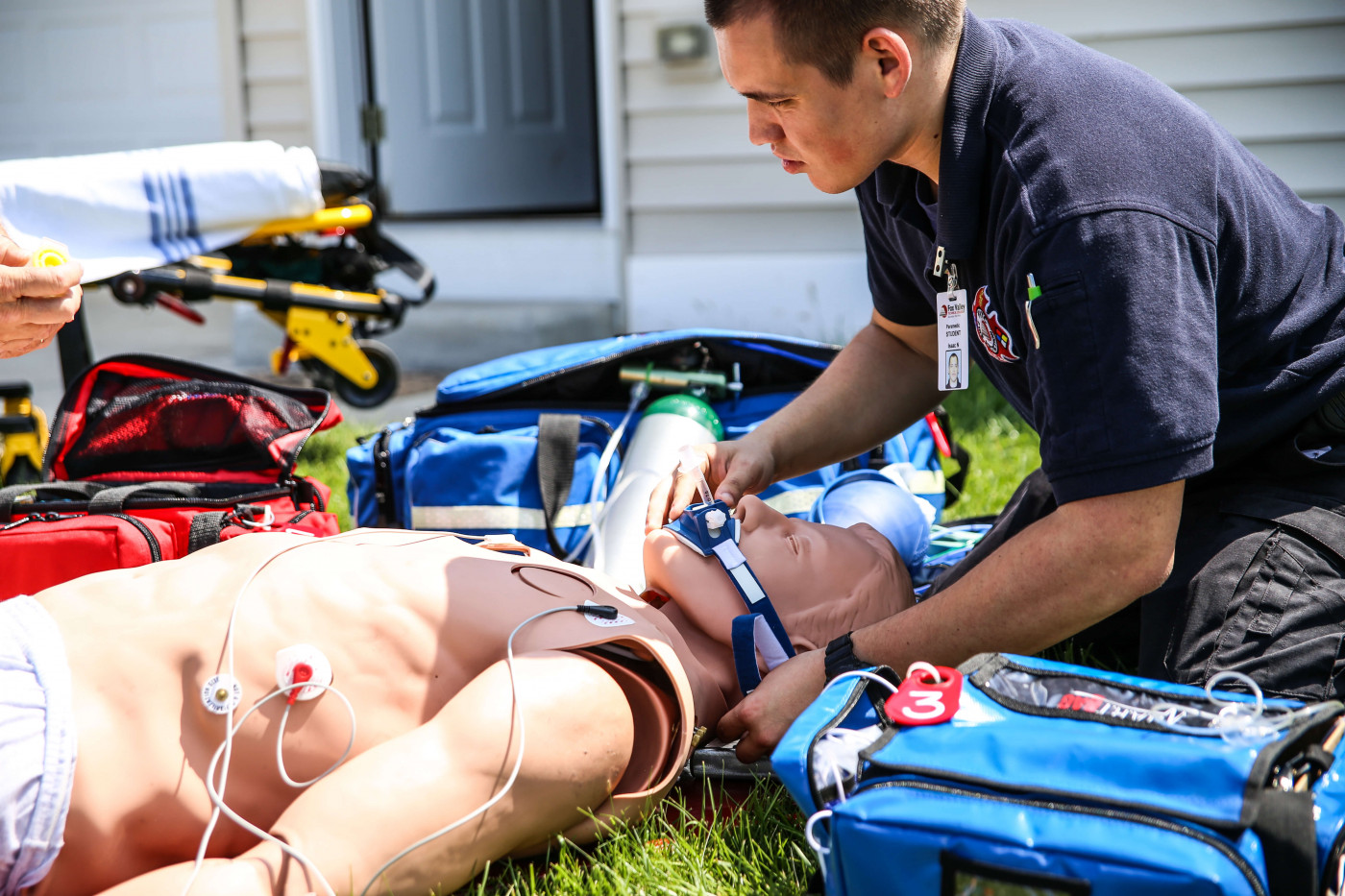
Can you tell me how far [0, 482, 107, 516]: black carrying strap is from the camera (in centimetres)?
227

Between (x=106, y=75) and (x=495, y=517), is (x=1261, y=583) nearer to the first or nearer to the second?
(x=495, y=517)

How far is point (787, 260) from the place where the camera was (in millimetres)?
5391

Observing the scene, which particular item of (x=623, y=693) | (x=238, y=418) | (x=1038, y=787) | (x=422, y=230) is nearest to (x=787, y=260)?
(x=422, y=230)

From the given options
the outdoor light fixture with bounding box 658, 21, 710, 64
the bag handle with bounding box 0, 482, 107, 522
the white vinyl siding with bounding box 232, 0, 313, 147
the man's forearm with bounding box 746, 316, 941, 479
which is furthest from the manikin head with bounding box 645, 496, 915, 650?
the white vinyl siding with bounding box 232, 0, 313, 147

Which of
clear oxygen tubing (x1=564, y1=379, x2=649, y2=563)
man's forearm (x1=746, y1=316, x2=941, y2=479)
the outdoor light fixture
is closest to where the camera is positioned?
man's forearm (x1=746, y1=316, x2=941, y2=479)

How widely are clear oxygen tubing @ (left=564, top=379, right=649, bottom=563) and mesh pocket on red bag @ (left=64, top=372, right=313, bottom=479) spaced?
28.4 inches

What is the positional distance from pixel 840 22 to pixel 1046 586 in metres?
0.87

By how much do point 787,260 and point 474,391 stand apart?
2854 mm

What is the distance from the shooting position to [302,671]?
1.46 meters

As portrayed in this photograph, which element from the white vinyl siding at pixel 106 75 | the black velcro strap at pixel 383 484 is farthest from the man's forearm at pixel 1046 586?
the white vinyl siding at pixel 106 75

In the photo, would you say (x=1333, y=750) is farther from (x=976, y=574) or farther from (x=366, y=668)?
(x=366, y=668)

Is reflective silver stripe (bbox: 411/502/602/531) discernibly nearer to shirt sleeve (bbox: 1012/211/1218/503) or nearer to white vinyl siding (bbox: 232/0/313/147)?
shirt sleeve (bbox: 1012/211/1218/503)

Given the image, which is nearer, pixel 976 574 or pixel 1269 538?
pixel 976 574

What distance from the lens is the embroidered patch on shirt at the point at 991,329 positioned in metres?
1.73
